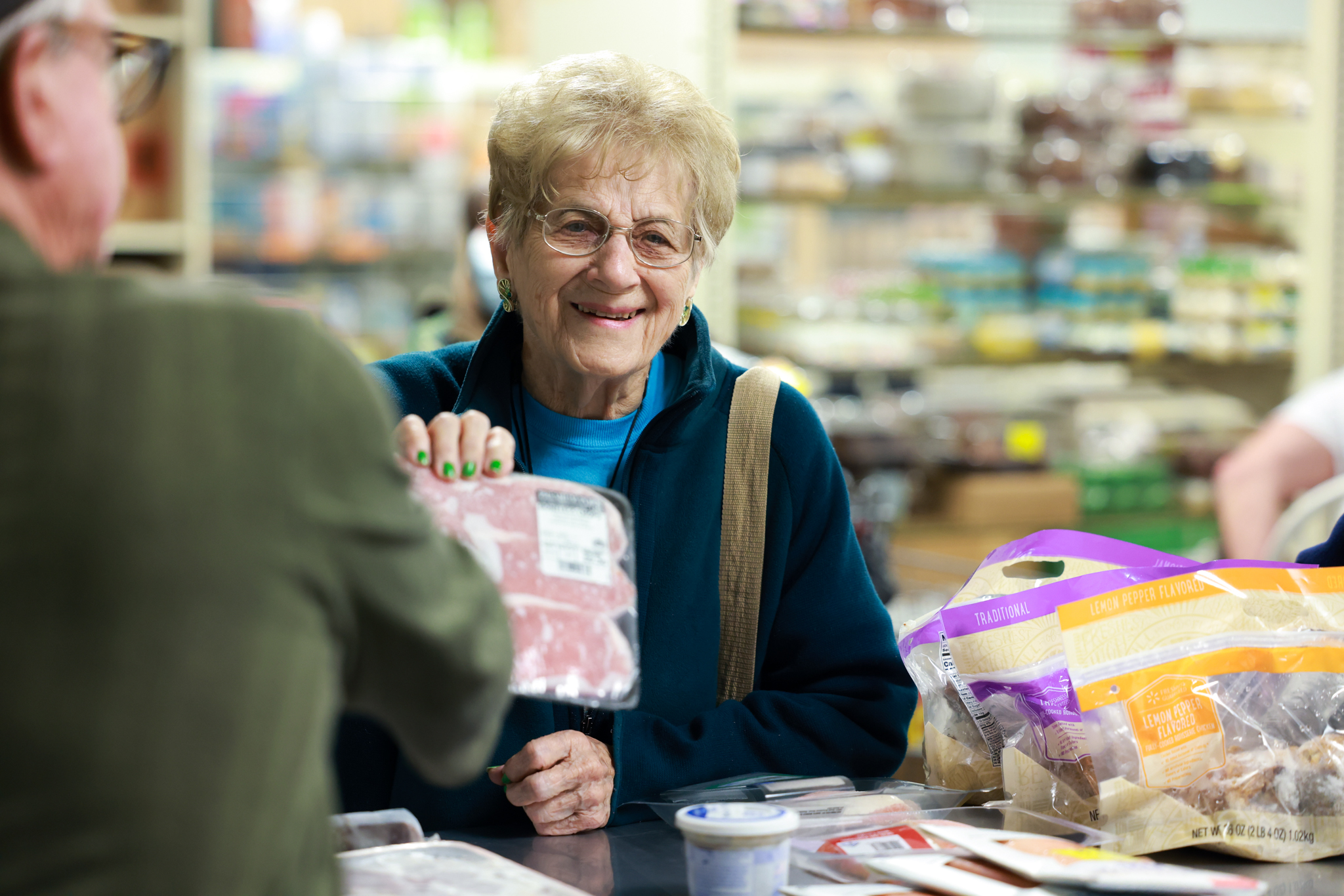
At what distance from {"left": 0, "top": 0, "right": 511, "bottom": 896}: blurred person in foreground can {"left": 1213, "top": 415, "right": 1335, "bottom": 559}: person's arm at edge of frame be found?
9.80 feet

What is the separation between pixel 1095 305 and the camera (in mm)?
5281

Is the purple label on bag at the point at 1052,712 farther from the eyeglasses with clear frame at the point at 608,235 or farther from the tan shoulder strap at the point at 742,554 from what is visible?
the eyeglasses with clear frame at the point at 608,235

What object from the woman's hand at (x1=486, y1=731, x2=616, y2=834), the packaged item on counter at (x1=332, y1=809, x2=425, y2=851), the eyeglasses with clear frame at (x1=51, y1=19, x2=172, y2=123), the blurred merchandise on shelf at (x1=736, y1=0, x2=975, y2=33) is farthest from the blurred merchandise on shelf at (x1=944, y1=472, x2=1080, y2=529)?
the eyeglasses with clear frame at (x1=51, y1=19, x2=172, y2=123)

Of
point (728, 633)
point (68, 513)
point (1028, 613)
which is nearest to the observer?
point (68, 513)

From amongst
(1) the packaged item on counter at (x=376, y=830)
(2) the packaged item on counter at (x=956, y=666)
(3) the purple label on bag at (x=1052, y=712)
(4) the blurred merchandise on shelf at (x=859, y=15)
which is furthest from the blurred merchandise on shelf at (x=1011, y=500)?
(1) the packaged item on counter at (x=376, y=830)

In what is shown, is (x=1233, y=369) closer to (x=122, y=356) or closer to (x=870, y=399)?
(x=870, y=399)

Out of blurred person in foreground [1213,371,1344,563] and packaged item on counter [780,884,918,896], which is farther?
blurred person in foreground [1213,371,1344,563]

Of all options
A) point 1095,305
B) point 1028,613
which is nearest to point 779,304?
point 1095,305

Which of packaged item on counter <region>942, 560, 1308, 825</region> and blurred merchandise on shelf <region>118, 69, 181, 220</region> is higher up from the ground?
blurred merchandise on shelf <region>118, 69, 181, 220</region>

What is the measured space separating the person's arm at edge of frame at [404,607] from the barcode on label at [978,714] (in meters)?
0.81

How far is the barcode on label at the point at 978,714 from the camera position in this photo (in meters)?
1.54

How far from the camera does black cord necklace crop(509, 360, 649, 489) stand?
1774mm

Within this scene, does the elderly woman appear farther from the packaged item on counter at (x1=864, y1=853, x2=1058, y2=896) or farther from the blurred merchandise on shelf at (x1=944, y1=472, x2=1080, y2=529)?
the blurred merchandise on shelf at (x1=944, y1=472, x2=1080, y2=529)

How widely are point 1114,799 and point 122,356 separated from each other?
112 centimetres
